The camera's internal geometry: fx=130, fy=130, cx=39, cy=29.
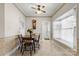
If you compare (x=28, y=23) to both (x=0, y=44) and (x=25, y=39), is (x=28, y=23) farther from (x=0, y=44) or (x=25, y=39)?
(x=0, y=44)

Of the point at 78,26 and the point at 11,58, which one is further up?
the point at 78,26

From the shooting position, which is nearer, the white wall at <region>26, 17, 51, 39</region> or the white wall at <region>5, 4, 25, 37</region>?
the white wall at <region>5, 4, 25, 37</region>

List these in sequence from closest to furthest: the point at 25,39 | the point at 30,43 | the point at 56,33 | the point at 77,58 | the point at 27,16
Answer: the point at 77,58 → the point at 30,43 → the point at 25,39 → the point at 56,33 → the point at 27,16

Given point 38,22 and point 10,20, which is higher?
point 38,22

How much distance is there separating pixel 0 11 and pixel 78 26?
103 inches

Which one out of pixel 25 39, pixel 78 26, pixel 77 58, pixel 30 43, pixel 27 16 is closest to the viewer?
pixel 77 58

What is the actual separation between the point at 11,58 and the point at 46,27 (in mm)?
10142

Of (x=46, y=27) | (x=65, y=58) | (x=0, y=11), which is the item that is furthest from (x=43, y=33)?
(x=65, y=58)

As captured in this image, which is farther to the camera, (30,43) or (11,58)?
(30,43)

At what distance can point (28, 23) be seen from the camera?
455 inches

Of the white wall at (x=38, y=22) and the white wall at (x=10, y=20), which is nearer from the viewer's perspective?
the white wall at (x=10, y=20)

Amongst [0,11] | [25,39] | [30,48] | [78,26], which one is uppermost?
[0,11]

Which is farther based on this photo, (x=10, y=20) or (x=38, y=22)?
(x=38, y=22)

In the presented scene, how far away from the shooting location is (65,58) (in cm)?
180
